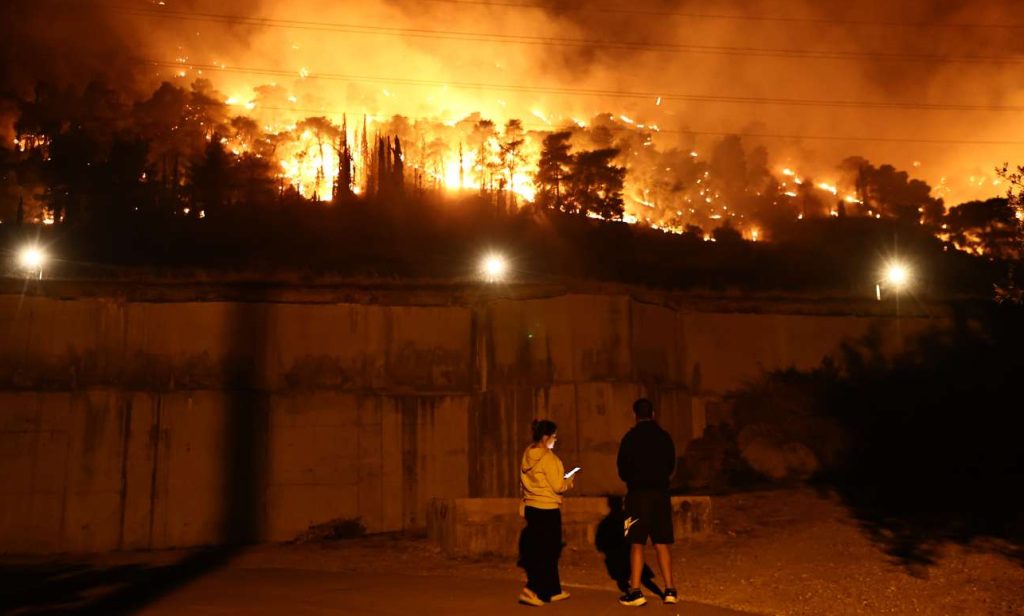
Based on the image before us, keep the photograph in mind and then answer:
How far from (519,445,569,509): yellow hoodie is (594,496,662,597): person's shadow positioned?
80.2 inches

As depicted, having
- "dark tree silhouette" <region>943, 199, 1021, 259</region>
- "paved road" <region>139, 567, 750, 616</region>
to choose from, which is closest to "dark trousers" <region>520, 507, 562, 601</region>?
"paved road" <region>139, 567, 750, 616</region>

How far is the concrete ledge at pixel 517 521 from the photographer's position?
12.2 m

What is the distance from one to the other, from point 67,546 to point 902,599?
638 inches

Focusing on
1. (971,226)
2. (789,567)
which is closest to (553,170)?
(971,226)

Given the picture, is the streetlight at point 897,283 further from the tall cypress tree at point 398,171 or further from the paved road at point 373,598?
the tall cypress tree at point 398,171

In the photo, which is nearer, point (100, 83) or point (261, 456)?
point (261, 456)

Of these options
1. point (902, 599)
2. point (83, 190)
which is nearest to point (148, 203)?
point (83, 190)

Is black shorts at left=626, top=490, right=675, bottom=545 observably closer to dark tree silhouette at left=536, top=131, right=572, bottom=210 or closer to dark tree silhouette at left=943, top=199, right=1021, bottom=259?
dark tree silhouette at left=943, top=199, right=1021, bottom=259

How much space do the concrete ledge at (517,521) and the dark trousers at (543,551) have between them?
3364 millimetres

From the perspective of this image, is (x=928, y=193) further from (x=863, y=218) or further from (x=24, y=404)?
(x=24, y=404)

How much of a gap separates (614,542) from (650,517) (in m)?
3.56

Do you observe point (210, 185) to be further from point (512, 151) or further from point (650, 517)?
point (650, 517)

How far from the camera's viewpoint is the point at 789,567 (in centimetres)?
1029

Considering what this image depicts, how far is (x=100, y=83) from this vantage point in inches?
3319
